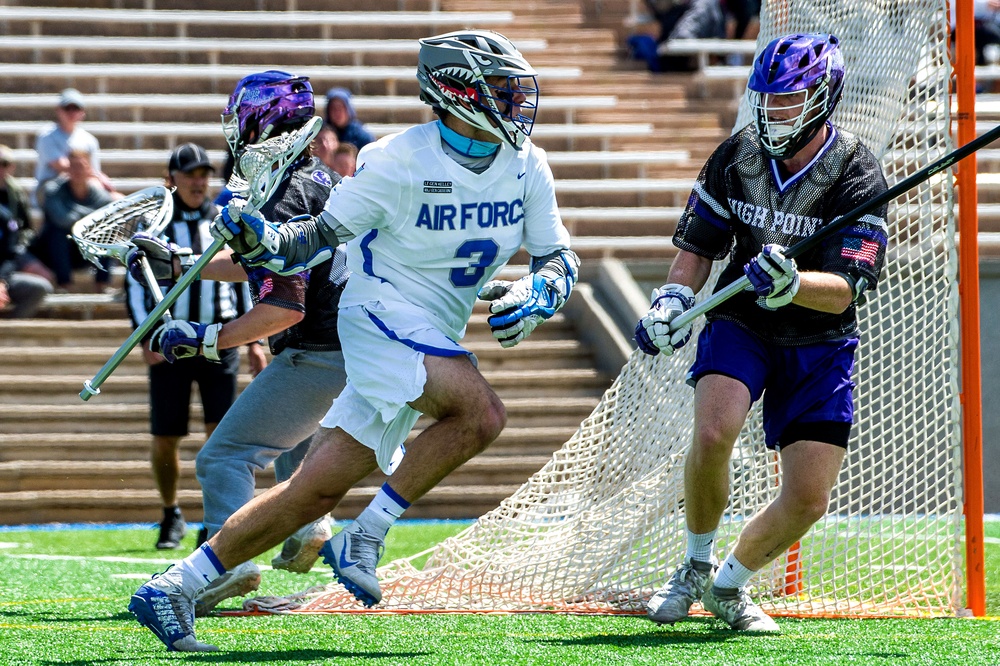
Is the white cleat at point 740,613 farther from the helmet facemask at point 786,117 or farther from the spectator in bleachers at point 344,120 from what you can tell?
the spectator in bleachers at point 344,120

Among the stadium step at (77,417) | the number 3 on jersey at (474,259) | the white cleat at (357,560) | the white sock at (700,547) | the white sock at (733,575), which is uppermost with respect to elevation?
the number 3 on jersey at (474,259)

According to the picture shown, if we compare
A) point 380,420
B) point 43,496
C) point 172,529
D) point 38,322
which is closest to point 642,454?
point 380,420

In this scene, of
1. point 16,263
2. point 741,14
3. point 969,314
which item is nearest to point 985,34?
point 741,14

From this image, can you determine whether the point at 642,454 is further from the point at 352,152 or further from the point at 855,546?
the point at 352,152

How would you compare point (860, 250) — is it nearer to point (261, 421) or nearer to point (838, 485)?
point (838, 485)

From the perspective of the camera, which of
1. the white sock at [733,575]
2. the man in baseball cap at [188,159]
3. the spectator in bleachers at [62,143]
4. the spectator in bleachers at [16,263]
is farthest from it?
the spectator in bleachers at [62,143]

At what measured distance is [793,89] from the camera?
4105mm

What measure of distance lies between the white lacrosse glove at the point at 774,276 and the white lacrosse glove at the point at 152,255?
203cm

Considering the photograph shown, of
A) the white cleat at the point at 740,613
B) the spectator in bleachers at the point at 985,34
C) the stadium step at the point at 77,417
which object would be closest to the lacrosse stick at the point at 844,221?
the white cleat at the point at 740,613

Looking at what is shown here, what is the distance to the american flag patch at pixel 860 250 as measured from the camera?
13.4 feet

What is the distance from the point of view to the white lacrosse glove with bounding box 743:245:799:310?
3.84m

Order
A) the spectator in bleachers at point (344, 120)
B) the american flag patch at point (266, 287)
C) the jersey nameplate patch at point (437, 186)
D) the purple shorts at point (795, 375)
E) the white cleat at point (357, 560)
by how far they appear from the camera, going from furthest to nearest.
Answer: the spectator in bleachers at point (344, 120), the american flag patch at point (266, 287), the purple shorts at point (795, 375), the jersey nameplate patch at point (437, 186), the white cleat at point (357, 560)

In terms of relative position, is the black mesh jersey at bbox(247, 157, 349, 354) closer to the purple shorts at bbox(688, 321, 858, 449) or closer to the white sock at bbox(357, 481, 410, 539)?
the white sock at bbox(357, 481, 410, 539)

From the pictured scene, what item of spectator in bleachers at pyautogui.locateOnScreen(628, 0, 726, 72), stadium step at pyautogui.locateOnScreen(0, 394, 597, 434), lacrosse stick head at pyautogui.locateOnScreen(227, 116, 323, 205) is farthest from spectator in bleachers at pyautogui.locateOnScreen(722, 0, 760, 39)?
lacrosse stick head at pyautogui.locateOnScreen(227, 116, 323, 205)
